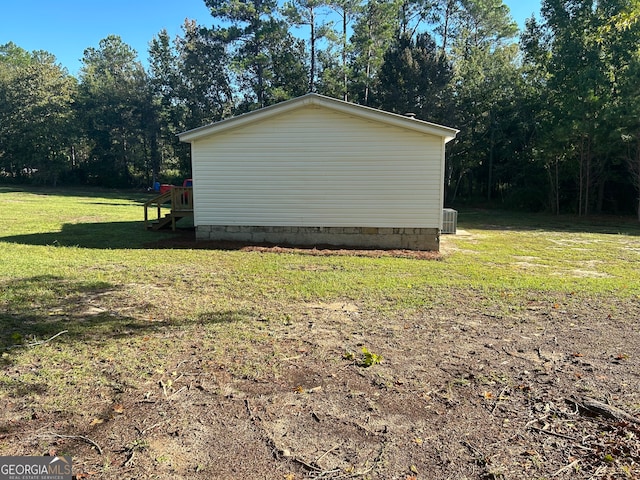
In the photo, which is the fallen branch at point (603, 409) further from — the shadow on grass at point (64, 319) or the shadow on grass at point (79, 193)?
the shadow on grass at point (79, 193)

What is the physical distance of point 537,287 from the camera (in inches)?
257

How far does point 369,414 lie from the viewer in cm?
290

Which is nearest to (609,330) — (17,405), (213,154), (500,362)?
(500,362)

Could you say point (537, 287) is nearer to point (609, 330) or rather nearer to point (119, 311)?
point (609, 330)

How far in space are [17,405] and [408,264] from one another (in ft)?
21.7

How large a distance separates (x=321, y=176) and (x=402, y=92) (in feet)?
52.2

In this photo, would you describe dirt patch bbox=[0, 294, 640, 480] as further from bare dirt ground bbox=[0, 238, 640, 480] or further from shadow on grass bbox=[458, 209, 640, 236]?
shadow on grass bbox=[458, 209, 640, 236]

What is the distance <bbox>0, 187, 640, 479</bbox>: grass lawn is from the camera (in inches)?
97.0

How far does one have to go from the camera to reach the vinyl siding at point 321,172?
32.3ft

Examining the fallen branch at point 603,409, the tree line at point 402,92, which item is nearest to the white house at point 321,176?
the fallen branch at point 603,409

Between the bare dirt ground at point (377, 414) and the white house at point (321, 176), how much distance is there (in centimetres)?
575

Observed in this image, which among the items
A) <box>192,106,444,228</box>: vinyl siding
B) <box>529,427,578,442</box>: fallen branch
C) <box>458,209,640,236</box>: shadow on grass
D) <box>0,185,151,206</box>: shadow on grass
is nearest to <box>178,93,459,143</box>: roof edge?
<box>192,106,444,228</box>: vinyl siding

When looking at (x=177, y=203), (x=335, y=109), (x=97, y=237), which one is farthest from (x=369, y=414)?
(x=177, y=203)

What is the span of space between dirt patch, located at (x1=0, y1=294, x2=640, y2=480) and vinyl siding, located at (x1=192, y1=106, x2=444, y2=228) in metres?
5.83
